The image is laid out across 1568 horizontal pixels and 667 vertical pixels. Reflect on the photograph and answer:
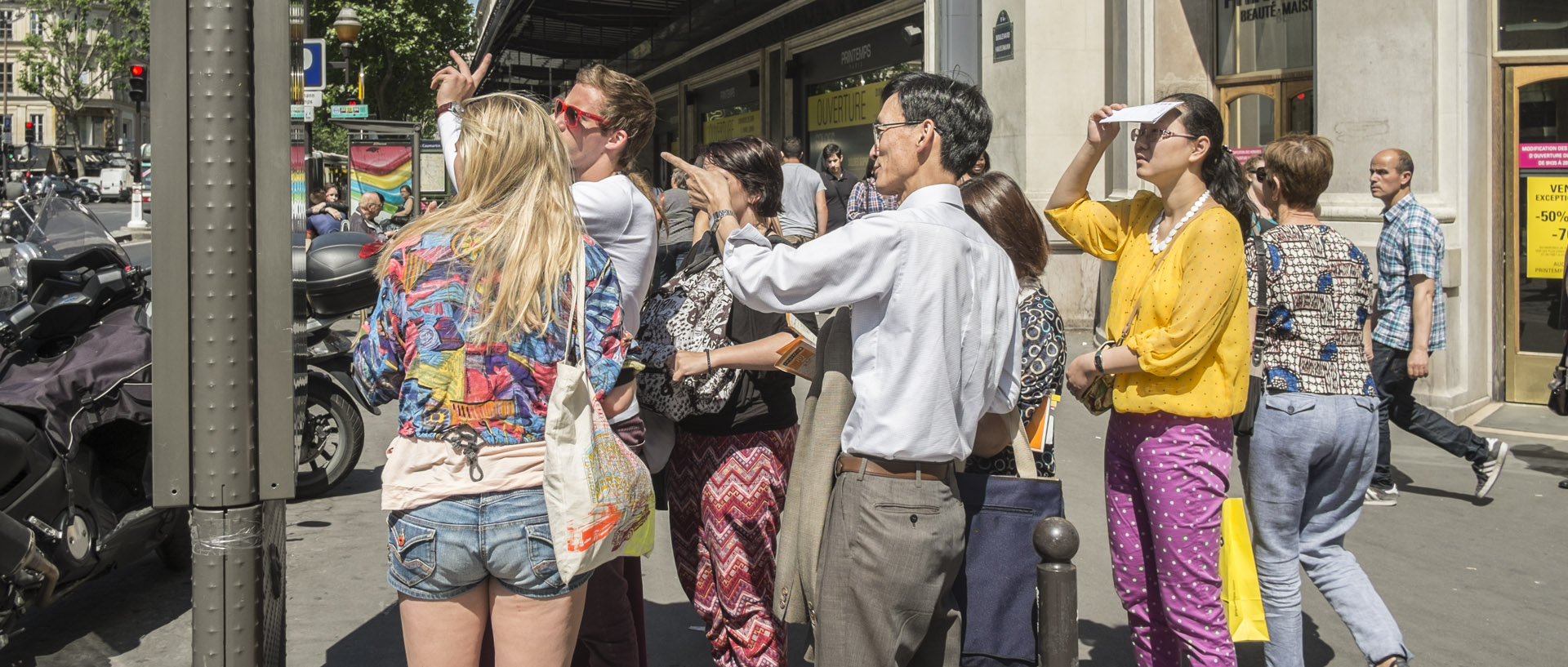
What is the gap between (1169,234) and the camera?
3.46m

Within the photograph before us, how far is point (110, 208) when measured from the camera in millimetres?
56219

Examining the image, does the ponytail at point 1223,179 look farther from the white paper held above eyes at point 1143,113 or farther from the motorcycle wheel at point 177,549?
the motorcycle wheel at point 177,549

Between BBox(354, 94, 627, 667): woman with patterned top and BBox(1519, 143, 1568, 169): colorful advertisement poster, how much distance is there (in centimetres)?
841

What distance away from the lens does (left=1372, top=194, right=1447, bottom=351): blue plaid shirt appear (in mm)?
6211

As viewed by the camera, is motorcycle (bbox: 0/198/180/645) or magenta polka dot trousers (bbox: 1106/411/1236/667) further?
motorcycle (bbox: 0/198/180/645)

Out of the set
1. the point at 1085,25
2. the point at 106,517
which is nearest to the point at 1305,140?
the point at 106,517

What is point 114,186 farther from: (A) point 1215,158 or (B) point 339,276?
(A) point 1215,158

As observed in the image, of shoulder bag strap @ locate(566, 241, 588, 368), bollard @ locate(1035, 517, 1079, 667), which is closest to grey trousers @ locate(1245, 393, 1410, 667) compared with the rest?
bollard @ locate(1035, 517, 1079, 667)

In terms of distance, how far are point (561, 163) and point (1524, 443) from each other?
747 cm

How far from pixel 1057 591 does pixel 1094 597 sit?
2462mm

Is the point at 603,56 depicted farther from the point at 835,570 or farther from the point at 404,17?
the point at 835,570

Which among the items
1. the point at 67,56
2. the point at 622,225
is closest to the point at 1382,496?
the point at 622,225

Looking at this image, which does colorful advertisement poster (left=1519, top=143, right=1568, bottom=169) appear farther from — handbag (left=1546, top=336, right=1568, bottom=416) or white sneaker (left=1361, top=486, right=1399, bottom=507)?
white sneaker (left=1361, top=486, right=1399, bottom=507)

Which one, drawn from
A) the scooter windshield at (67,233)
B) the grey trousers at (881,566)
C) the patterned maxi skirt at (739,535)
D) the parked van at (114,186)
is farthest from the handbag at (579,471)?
the parked van at (114,186)
